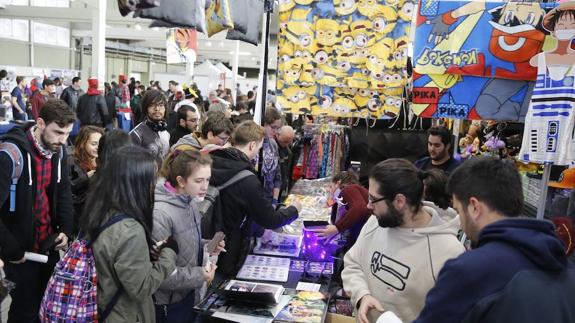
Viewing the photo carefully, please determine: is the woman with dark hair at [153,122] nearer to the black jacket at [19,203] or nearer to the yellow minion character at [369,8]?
the black jacket at [19,203]

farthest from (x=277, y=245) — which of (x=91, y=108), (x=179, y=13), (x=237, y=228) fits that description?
(x=91, y=108)

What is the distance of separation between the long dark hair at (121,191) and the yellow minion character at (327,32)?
2186 millimetres

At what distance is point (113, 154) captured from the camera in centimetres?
195

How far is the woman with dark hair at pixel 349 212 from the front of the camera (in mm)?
3014

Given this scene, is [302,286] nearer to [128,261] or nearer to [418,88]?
[128,261]

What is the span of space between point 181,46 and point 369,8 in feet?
12.9

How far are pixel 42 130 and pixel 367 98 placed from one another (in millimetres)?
2346

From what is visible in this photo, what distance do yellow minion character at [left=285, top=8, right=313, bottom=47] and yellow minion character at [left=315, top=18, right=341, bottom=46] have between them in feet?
0.20

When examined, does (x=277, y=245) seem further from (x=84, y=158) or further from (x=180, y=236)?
(x=84, y=158)

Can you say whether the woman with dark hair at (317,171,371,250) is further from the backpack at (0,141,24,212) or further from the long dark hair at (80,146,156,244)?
the backpack at (0,141,24,212)

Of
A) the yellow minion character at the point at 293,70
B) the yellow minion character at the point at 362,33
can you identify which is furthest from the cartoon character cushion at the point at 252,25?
the yellow minion character at the point at 362,33

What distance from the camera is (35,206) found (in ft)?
9.10

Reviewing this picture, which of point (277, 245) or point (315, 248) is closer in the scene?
point (315, 248)

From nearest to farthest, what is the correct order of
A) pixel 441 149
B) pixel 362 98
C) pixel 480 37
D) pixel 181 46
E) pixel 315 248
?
pixel 480 37 < pixel 315 248 < pixel 441 149 < pixel 362 98 < pixel 181 46
